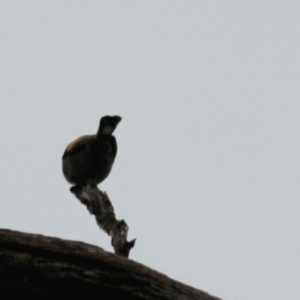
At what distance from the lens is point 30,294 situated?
7.96 metres

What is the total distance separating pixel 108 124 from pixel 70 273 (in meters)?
4.03

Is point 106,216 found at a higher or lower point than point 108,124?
lower

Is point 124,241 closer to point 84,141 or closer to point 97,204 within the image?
point 97,204

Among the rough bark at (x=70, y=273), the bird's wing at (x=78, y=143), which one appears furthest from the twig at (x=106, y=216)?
the rough bark at (x=70, y=273)

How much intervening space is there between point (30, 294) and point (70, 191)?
4.15 metres

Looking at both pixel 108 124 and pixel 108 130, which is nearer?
pixel 108 124

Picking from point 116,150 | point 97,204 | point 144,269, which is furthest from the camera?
point 116,150

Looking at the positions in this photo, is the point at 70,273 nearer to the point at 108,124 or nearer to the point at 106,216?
the point at 106,216

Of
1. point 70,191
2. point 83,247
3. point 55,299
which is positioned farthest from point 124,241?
point 70,191

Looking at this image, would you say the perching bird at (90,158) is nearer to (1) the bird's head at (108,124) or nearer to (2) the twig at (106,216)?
(1) the bird's head at (108,124)

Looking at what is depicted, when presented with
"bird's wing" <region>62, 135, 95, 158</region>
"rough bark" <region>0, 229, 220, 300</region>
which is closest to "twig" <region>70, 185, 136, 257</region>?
"bird's wing" <region>62, 135, 95, 158</region>

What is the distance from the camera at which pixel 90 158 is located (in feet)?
40.3

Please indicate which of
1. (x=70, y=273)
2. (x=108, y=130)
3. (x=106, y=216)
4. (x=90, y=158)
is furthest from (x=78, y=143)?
(x=70, y=273)

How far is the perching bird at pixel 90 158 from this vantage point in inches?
482
